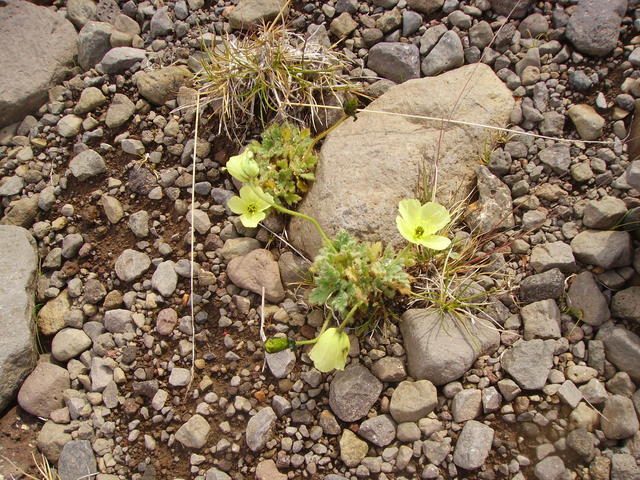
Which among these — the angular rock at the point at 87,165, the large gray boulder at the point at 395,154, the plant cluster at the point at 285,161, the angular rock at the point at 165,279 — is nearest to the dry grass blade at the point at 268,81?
the plant cluster at the point at 285,161

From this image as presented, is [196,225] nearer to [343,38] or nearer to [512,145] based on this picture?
[343,38]

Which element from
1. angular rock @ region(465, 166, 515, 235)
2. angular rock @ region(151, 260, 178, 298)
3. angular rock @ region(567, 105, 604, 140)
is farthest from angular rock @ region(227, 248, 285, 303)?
angular rock @ region(567, 105, 604, 140)

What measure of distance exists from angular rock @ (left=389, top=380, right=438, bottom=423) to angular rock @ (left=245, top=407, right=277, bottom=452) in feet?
1.82

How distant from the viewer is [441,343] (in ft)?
7.88

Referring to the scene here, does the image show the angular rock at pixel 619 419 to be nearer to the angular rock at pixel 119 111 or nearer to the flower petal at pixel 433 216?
the flower petal at pixel 433 216

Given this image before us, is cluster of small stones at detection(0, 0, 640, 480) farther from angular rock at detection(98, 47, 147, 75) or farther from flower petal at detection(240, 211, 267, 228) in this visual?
flower petal at detection(240, 211, 267, 228)

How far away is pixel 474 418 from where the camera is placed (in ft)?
7.68

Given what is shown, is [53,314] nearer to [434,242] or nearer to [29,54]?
[29,54]

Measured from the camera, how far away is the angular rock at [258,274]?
2.69m

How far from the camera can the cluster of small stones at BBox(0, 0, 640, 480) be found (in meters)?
2.33

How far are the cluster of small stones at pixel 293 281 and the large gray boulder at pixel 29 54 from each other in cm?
11

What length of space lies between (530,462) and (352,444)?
29.6 inches

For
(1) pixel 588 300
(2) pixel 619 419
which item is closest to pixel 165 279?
(1) pixel 588 300

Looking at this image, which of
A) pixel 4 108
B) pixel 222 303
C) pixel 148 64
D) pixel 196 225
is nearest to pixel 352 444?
pixel 222 303
